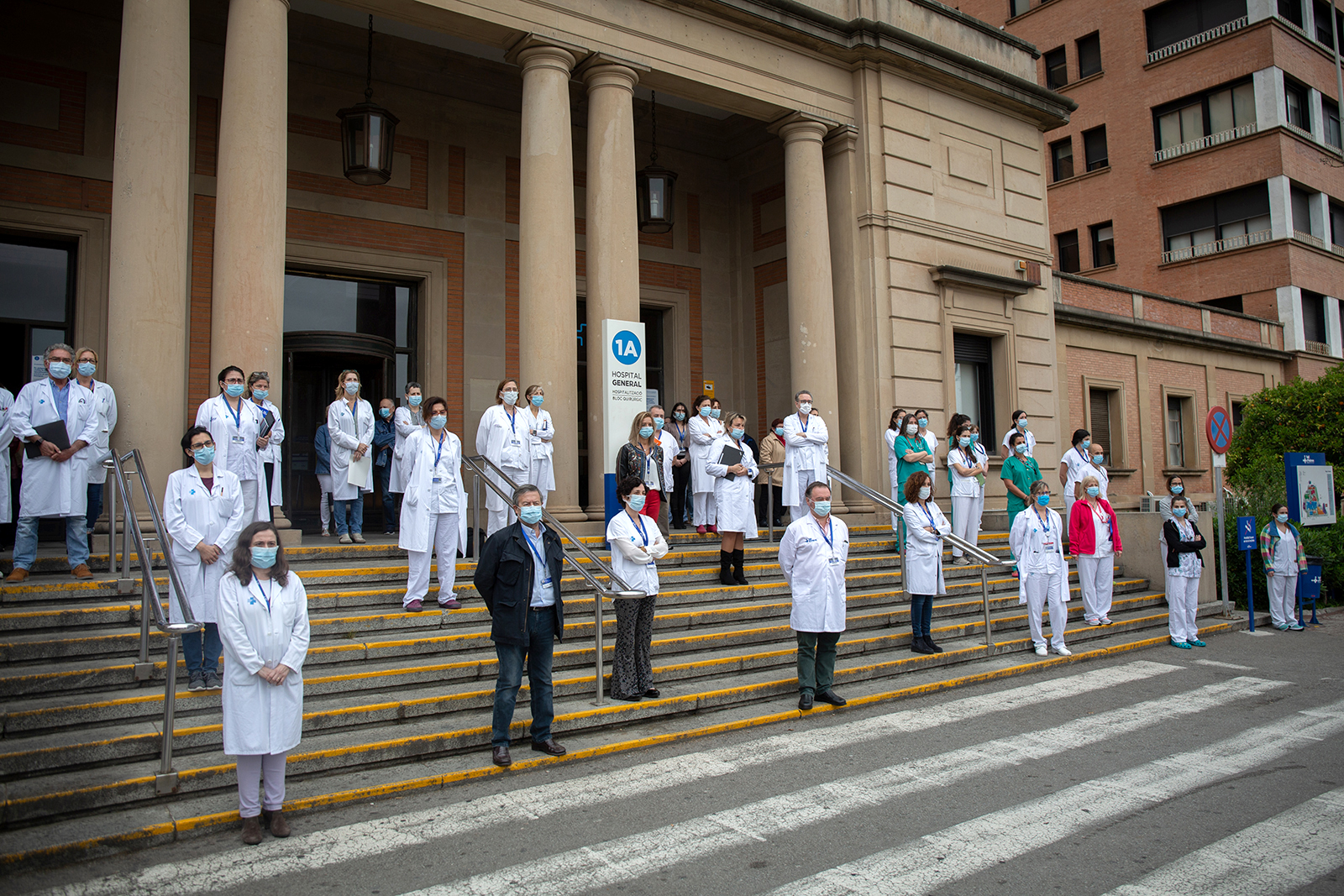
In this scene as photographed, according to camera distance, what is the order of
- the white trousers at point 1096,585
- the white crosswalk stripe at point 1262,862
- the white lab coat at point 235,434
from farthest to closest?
the white trousers at point 1096,585
the white lab coat at point 235,434
the white crosswalk stripe at point 1262,862

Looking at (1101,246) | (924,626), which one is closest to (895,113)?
(924,626)

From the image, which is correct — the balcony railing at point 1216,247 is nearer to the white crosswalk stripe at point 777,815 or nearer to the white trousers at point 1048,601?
the white trousers at point 1048,601

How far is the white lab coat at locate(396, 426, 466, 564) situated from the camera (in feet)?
26.8

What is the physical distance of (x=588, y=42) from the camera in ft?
40.1

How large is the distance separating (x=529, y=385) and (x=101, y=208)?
6.12 m

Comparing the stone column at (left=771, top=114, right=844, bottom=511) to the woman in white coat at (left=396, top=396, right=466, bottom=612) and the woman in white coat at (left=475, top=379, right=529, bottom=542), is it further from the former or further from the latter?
the woman in white coat at (left=396, top=396, right=466, bottom=612)

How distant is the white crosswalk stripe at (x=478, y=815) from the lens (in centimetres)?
437

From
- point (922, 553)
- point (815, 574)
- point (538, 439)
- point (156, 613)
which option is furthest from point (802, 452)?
point (156, 613)

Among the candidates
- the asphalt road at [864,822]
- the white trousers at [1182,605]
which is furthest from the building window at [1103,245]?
the asphalt road at [864,822]

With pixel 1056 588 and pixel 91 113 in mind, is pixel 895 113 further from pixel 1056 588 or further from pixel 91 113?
pixel 91 113

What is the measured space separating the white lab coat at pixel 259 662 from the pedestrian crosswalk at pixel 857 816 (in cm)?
58

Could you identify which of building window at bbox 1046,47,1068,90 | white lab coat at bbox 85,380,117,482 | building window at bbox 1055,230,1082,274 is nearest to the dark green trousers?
white lab coat at bbox 85,380,117,482

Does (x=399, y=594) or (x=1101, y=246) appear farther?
(x=1101, y=246)

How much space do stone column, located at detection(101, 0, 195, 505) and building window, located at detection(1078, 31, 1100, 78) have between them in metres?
31.9
